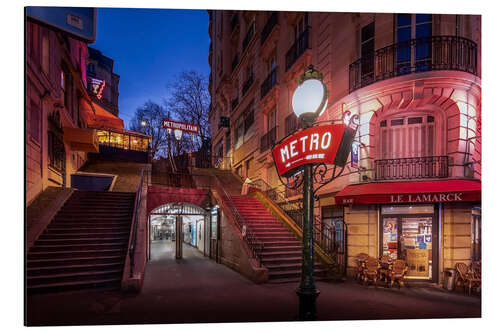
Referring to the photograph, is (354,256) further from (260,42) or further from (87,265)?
(260,42)

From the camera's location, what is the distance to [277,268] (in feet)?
27.4

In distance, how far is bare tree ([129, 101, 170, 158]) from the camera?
21.8 meters

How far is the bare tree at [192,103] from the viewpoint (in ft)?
64.2

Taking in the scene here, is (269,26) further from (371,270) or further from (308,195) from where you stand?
(308,195)

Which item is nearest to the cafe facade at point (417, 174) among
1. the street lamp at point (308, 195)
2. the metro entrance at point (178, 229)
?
the street lamp at point (308, 195)

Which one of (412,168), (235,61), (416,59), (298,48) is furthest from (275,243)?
(235,61)

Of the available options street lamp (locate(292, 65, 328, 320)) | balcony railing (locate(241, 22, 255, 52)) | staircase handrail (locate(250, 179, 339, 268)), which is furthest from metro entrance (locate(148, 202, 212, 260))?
balcony railing (locate(241, 22, 255, 52))

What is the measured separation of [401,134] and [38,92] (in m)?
10.4

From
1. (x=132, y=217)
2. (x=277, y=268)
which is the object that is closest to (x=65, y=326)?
(x=132, y=217)

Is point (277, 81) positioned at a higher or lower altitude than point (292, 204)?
higher

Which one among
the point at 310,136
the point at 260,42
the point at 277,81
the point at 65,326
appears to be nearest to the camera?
the point at 310,136

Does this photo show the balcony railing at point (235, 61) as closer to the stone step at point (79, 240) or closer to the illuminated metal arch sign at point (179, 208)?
the illuminated metal arch sign at point (179, 208)

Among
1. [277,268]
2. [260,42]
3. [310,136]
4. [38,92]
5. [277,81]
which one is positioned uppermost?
[260,42]

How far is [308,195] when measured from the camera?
3.89 metres
